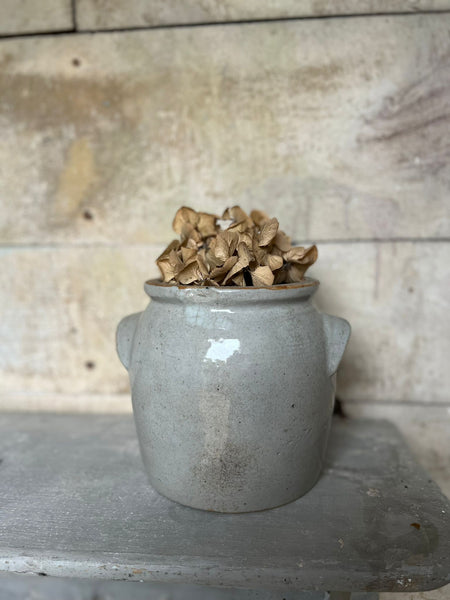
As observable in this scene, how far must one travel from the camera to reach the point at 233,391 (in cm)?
68

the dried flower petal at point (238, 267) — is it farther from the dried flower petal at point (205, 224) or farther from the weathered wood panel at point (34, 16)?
the weathered wood panel at point (34, 16)

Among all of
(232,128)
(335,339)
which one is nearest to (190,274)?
(335,339)

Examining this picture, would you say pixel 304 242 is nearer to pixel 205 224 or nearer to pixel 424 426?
pixel 205 224

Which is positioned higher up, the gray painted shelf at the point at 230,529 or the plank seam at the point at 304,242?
the plank seam at the point at 304,242

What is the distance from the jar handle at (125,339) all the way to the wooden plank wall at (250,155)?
0.32 m

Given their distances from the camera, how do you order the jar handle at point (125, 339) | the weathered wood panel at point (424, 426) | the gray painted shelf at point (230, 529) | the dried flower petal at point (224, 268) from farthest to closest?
the weathered wood panel at point (424, 426), the jar handle at point (125, 339), the dried flower petal at point (224, 268), the gray painted shelf at point (230, 529)

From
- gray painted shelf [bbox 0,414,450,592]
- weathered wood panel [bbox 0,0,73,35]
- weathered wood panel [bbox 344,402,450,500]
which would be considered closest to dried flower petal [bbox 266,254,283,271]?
gray painted shelf [bbox 0,414,450,592]

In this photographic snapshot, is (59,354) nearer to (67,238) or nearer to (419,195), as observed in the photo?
(67,238)

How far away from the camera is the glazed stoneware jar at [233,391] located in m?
0.69

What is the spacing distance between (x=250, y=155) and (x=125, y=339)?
1.78 feet

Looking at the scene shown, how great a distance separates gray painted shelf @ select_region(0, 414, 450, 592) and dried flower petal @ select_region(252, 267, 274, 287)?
37cm

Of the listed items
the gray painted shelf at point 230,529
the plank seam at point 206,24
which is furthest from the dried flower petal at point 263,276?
the plank seam at point 206,24

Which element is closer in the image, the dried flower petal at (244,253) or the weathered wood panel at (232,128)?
the dried flower petal at (244,253)

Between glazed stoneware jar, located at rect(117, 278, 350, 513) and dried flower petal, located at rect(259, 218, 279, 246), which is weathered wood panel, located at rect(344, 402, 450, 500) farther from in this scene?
dried flower petal, located at rect(259, 218, 279, 246)
